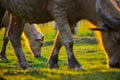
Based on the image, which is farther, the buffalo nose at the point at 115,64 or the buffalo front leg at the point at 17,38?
the buffalo front leg at the point at 17,38

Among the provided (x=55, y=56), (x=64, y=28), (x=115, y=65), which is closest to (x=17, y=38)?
(x=55, y=56)

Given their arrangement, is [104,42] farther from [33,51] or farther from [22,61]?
[33,51]

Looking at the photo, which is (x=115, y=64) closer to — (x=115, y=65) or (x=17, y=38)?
(x=115, y=65)

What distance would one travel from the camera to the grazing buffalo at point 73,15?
10.4 m

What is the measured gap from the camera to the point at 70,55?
413 inches

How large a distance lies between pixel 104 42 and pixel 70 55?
96cm

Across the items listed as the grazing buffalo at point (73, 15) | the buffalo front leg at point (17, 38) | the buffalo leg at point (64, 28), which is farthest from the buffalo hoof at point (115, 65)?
the buffalo front leg at point (17, 38)

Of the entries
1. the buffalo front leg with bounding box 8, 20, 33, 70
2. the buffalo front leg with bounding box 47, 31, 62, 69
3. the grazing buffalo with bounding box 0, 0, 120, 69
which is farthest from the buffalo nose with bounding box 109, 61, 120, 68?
the buffalo front leg with bounding box 8, 20, 33, 70

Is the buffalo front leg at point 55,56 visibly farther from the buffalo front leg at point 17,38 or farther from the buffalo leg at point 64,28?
the buffalo leg at point 64,28

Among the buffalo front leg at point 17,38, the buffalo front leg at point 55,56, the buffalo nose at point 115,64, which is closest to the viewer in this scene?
the buffalo nose at point 115,64

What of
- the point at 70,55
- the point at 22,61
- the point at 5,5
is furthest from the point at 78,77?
the point at 5,5

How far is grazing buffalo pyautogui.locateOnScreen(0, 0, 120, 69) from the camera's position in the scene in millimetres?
10375

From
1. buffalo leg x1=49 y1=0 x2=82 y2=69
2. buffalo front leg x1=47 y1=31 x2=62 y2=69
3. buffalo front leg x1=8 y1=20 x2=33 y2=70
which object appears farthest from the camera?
buffalo front leg x1=47 y1=31 x2=62 y2=69

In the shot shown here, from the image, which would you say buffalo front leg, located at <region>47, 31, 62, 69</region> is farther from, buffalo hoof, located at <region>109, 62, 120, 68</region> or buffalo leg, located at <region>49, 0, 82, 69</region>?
buffalo hoof, located at <region>109, 62, 120, 68</region>
